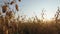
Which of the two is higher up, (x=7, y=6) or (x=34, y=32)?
(x=7, y=6)

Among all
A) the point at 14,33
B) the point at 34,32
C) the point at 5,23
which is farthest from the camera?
the point at 34,32

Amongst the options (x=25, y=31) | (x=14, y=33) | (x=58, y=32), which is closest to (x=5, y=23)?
(x=14, y=33)

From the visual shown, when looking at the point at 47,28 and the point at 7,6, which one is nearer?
the point at 7,6

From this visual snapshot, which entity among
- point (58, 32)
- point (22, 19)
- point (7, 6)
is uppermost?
point (7, 6)

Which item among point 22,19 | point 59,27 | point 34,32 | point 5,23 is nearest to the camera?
point 5,23

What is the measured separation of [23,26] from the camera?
15.2 ft

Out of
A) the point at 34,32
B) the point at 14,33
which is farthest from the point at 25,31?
the point at 14,33

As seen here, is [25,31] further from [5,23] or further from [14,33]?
[5,23]

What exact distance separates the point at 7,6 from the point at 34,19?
2.53 meters

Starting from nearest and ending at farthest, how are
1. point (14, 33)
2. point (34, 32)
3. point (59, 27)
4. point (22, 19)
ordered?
1. point (14, 33)
2. point (34, 32)
3. point (59, 27)
4. point (22, 19)

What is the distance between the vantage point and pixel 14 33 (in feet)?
12.6

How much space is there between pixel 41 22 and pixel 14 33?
4.66 feet

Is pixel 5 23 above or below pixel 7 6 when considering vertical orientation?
below

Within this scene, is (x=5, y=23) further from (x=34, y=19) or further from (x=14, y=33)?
(x=34, y=19)
